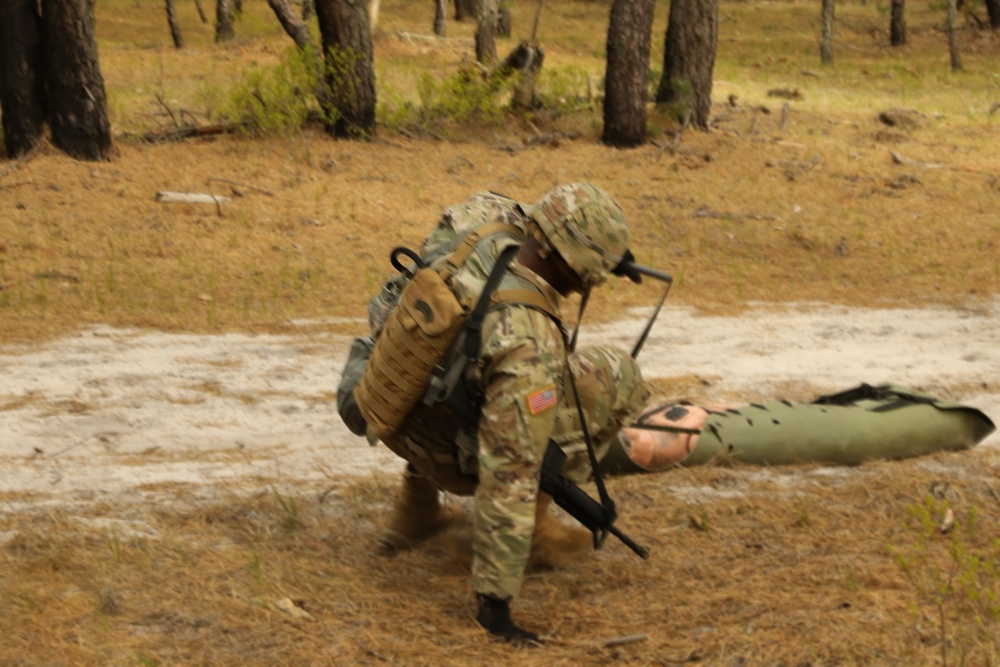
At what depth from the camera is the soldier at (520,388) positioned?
11.1 feet

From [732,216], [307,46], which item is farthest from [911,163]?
[307,46]

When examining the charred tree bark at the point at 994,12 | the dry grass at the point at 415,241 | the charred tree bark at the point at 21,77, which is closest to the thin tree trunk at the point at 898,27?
the charred tree bark at the point at 994,12

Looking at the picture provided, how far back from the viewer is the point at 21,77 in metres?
10.2

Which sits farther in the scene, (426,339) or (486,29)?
(486,29)

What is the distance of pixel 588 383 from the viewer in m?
3.73

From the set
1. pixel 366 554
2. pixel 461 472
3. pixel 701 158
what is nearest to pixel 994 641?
pixel 461 472

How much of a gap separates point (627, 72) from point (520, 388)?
29.3ft

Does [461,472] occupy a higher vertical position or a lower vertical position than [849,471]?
higher

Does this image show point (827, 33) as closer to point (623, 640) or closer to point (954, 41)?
point (954, 41)

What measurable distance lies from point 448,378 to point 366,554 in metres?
1.04

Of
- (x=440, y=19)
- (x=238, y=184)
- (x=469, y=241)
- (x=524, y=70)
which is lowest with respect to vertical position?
(x=238, y=184)

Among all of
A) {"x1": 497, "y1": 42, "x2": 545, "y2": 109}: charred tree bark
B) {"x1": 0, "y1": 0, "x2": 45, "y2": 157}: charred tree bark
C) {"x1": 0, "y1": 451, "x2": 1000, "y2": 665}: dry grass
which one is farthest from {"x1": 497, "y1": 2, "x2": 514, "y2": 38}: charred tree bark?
{"x1": 0, "y1": 451, "x2": 1000, "y2": 665}: dry grass

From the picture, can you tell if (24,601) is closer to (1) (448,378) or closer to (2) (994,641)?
(1) (448,378)

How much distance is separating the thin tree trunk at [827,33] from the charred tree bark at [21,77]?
16044mm
